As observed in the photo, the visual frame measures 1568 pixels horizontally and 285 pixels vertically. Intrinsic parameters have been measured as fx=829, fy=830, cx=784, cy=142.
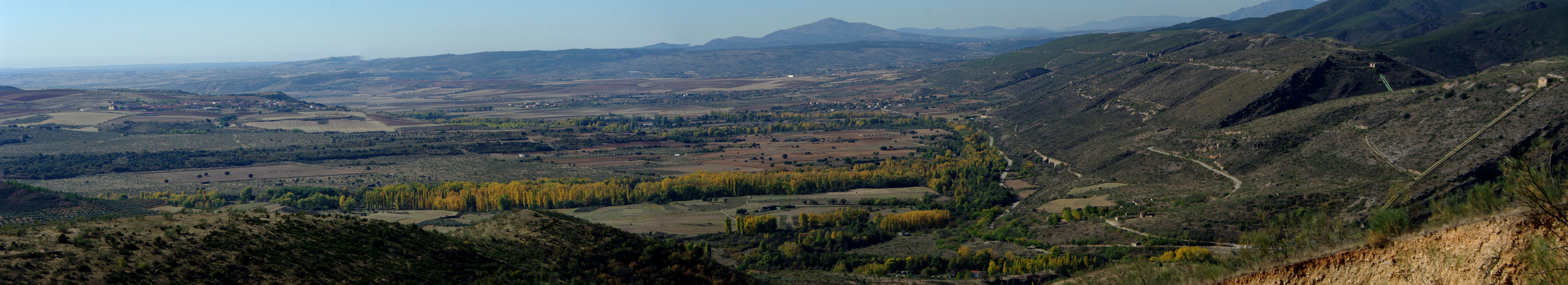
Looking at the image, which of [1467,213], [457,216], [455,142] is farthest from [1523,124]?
[455,142]

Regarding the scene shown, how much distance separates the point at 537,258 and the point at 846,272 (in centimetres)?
2291

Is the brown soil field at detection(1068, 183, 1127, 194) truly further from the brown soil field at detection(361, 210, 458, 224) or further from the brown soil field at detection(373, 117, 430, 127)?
the brown soil field at detection(373, 117, 430, 127)

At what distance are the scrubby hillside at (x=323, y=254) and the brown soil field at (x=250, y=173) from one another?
76783 mm

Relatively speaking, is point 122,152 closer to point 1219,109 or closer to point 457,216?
point 457,216

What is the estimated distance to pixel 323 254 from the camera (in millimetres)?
30500

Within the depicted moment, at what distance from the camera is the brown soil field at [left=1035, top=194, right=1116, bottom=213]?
66.0 meters

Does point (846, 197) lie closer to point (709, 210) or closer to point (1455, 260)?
point (709, 210)

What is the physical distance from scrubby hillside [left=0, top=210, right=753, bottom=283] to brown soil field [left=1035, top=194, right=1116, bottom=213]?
3407cm

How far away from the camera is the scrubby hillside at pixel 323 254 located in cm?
2420

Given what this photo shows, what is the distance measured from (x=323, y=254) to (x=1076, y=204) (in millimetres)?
55661

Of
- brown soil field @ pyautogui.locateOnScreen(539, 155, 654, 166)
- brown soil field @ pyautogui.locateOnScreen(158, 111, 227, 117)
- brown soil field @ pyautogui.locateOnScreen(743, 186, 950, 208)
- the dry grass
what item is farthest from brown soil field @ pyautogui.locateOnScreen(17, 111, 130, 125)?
brown soil field @ pyautogui.locateOnScreen(743, 186, 950, 208)

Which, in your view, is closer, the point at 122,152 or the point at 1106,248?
the point at 1106,248

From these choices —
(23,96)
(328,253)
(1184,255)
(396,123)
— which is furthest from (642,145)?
(23,96)

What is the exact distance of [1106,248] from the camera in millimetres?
52500
